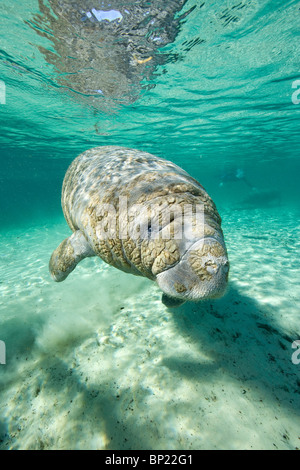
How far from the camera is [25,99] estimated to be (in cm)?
1175

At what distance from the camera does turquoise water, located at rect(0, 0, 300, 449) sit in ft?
6.93

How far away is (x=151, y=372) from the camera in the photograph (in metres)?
2.65

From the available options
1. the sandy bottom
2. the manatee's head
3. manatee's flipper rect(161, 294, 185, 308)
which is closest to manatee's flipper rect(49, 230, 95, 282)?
the sandy bottom

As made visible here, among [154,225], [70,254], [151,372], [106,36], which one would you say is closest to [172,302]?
[151,372]

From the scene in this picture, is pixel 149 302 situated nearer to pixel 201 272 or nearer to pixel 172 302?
pixel 172 302

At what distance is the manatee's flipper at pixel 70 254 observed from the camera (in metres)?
3.22

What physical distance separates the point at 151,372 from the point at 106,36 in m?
9.19

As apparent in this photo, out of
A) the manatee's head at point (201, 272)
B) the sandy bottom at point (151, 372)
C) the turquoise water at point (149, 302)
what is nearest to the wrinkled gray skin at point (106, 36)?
the turquoise water at point (149, 302)

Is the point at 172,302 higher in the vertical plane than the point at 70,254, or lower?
lower

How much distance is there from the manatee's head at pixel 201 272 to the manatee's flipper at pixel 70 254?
1810 mm

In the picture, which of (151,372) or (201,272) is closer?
(201,272)

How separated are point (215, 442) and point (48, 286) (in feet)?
18.0

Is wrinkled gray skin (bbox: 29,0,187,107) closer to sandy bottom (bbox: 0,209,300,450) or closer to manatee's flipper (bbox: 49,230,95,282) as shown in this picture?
manatee's flipper (bbox: 49,230,95,282)

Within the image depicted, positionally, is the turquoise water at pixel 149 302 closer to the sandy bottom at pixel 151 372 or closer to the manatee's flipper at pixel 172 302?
the sandy bottom at pixel 151 372
